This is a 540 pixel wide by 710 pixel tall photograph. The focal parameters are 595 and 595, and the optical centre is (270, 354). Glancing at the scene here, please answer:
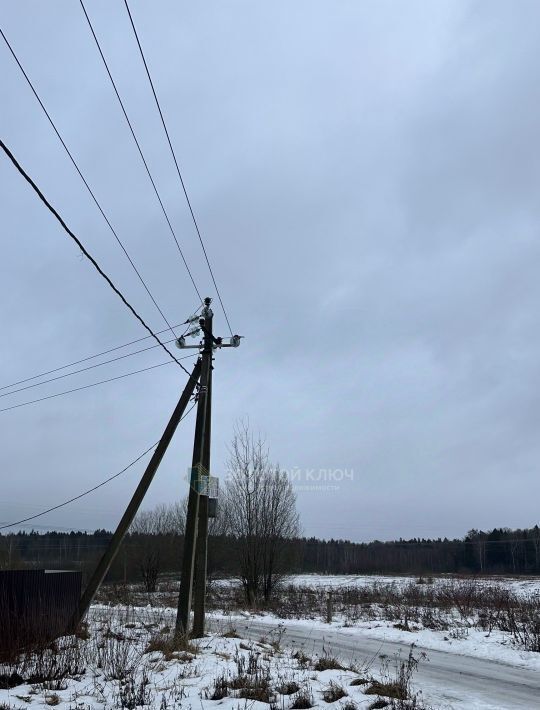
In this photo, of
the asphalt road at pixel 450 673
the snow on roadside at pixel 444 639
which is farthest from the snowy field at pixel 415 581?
the asphalt road at pixel 450 673

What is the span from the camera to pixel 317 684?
848 centimetres

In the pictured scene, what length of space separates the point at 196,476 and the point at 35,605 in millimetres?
3958

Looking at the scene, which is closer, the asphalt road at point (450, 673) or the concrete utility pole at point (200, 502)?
the asphalt road at point (450, 673)

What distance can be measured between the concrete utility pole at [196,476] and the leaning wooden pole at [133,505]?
26.1 inches

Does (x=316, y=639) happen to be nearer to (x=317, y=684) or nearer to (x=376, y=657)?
(x=376, y=657)

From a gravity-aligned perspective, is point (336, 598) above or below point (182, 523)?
below

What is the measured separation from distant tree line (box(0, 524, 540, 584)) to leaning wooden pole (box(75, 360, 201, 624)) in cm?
1647

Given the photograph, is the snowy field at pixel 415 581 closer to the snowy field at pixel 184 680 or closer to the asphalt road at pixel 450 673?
the asphalt road at pixel 450 673

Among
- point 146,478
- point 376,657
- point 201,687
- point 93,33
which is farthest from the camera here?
point 146,478

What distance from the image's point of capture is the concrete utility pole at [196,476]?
1252cm

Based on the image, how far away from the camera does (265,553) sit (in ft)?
92.1

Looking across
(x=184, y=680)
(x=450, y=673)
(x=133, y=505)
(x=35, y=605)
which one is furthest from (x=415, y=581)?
(x=184, y=680)

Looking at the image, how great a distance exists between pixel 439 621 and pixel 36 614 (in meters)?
12.1

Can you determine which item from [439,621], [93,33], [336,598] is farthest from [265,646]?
[336,598]
